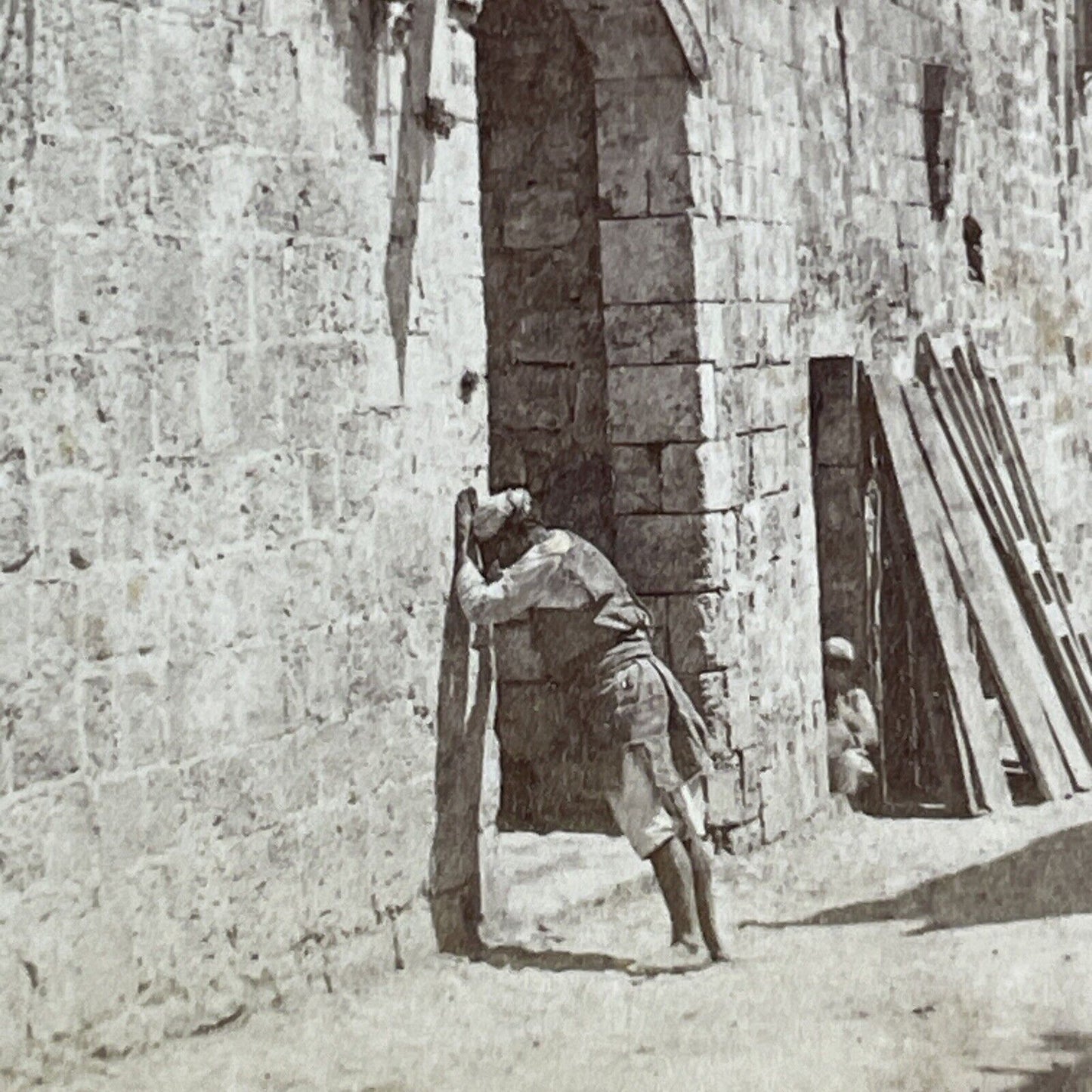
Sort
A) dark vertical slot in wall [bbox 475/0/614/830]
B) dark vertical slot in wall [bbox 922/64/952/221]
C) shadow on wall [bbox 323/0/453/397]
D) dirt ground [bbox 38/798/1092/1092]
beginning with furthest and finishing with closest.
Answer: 1. dark vertical slot in wall [bbox 922/64/952/221]
2. dark vertical slot in wall [bbox 475/0/614/830]
3. shadow on wall [bbox 323/0/453/397]
4. dirt ground [bbox 38/798/1092/1092]

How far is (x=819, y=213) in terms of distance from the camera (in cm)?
1027

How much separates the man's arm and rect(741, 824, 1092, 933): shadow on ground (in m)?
1.54

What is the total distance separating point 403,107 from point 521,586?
148 centimetres

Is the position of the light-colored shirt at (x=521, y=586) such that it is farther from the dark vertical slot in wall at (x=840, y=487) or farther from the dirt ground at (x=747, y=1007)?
the dark vertical slot in wall at (x=840, y=487)

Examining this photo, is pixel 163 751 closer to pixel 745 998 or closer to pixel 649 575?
pixel 745 998

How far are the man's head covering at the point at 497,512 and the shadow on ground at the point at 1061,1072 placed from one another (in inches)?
87.5

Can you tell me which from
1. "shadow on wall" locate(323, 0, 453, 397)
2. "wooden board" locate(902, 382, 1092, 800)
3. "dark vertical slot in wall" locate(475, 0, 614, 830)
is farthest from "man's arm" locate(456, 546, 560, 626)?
"wooden board" locate(902, 382, 1092, 800)

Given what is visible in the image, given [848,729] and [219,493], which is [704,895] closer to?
[219,493]

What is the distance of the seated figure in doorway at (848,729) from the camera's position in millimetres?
10188

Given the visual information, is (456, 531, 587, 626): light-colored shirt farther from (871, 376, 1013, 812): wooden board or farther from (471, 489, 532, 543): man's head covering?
(871, 376, 1013, 812): wooden board

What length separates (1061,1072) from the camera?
6152 millimetres

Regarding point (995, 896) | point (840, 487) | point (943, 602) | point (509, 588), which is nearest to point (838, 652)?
point (943, 602)

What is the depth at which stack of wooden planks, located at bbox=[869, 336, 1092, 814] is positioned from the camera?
1029 cm

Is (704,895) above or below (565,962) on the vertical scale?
above
